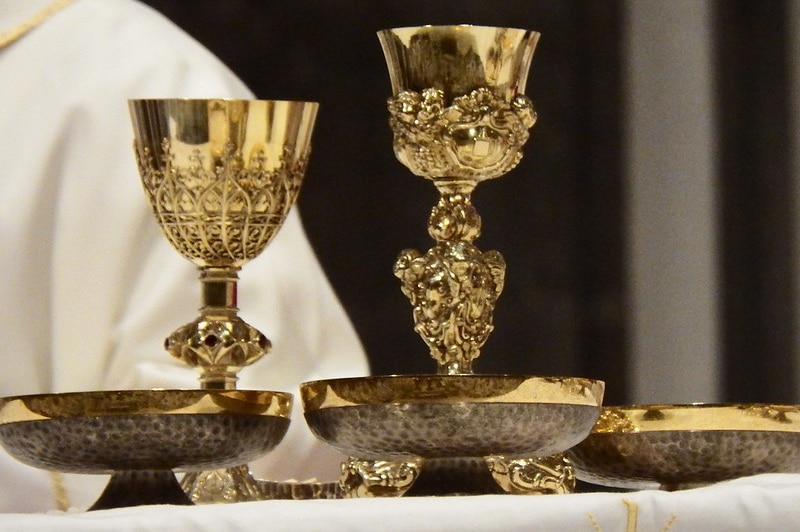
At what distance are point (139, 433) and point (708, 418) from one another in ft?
0.96

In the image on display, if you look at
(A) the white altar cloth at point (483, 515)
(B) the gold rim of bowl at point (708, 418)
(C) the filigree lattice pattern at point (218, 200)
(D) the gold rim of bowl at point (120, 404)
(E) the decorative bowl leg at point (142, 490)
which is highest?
Result: (C) the filigree lattice pattern at point (218, 200)

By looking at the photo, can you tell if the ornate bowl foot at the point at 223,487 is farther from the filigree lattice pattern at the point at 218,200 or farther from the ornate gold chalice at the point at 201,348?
the filigree lattice pattern at the point at 218,200

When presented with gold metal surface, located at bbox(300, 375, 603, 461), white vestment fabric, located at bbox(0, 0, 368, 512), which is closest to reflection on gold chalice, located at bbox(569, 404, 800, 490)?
gold metal surface, located at bbox(300, 375, 603, 461)

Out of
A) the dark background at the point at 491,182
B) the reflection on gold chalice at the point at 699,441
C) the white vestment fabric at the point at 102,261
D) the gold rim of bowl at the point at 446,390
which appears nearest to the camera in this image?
the gold rim of bowl at the point at 446,390

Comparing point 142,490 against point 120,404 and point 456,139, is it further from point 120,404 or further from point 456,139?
point 456,139

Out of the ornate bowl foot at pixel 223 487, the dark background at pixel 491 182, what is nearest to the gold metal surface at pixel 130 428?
the ornate bowl foot at pixel 223 487

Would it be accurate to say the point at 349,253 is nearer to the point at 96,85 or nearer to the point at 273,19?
the point at 273,19

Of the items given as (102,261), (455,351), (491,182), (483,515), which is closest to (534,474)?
(455,351)

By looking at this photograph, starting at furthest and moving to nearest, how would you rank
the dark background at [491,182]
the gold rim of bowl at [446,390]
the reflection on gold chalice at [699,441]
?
the dark background at [491,182] → the reflection on gold chalice at [699,441] → the gold rim of bowl at [446,390]

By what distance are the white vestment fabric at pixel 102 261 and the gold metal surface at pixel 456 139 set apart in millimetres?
257

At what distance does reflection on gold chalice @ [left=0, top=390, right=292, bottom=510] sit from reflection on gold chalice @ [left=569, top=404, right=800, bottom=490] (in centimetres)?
19

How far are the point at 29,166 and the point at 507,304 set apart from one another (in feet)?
3.71

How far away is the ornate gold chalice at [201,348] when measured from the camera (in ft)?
3.04

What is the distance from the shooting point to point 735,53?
7.98 ft
